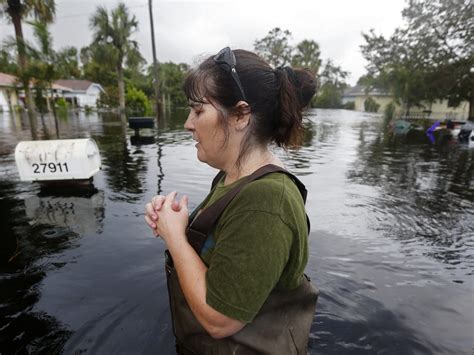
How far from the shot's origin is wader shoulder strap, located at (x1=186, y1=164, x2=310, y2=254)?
3.74 feet

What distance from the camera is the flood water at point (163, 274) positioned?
2.67 meters

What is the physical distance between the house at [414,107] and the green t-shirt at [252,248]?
4231cm

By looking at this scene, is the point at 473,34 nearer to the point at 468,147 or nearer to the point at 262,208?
the point at 468,147

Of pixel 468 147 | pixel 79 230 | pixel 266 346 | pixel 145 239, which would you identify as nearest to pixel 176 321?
pixel 266 346

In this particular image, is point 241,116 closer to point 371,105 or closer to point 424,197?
point 424,197

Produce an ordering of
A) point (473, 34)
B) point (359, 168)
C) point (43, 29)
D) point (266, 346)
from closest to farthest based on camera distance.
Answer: point (266, 346), point (359, 168), point (43, 29), point (473, 34)

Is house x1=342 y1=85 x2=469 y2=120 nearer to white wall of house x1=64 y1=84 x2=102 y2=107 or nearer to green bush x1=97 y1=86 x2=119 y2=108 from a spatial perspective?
green bush x1=97 y1=86 x2=119 y2=108

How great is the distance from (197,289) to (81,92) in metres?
60.7

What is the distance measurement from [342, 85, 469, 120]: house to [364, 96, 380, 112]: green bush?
31.9 inches

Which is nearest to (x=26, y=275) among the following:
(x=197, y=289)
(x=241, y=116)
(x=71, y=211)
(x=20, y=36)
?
(x=71, y=211)

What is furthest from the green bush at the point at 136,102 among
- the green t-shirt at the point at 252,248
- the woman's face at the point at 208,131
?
the green t-shirt at the point at 252,248

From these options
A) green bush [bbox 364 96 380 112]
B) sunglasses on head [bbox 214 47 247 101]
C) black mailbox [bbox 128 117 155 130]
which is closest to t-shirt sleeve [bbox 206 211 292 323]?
sunglasses on head [bbox 214 47 247 101]

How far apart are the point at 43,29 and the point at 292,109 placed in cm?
1720

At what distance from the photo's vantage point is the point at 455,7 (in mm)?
25828
